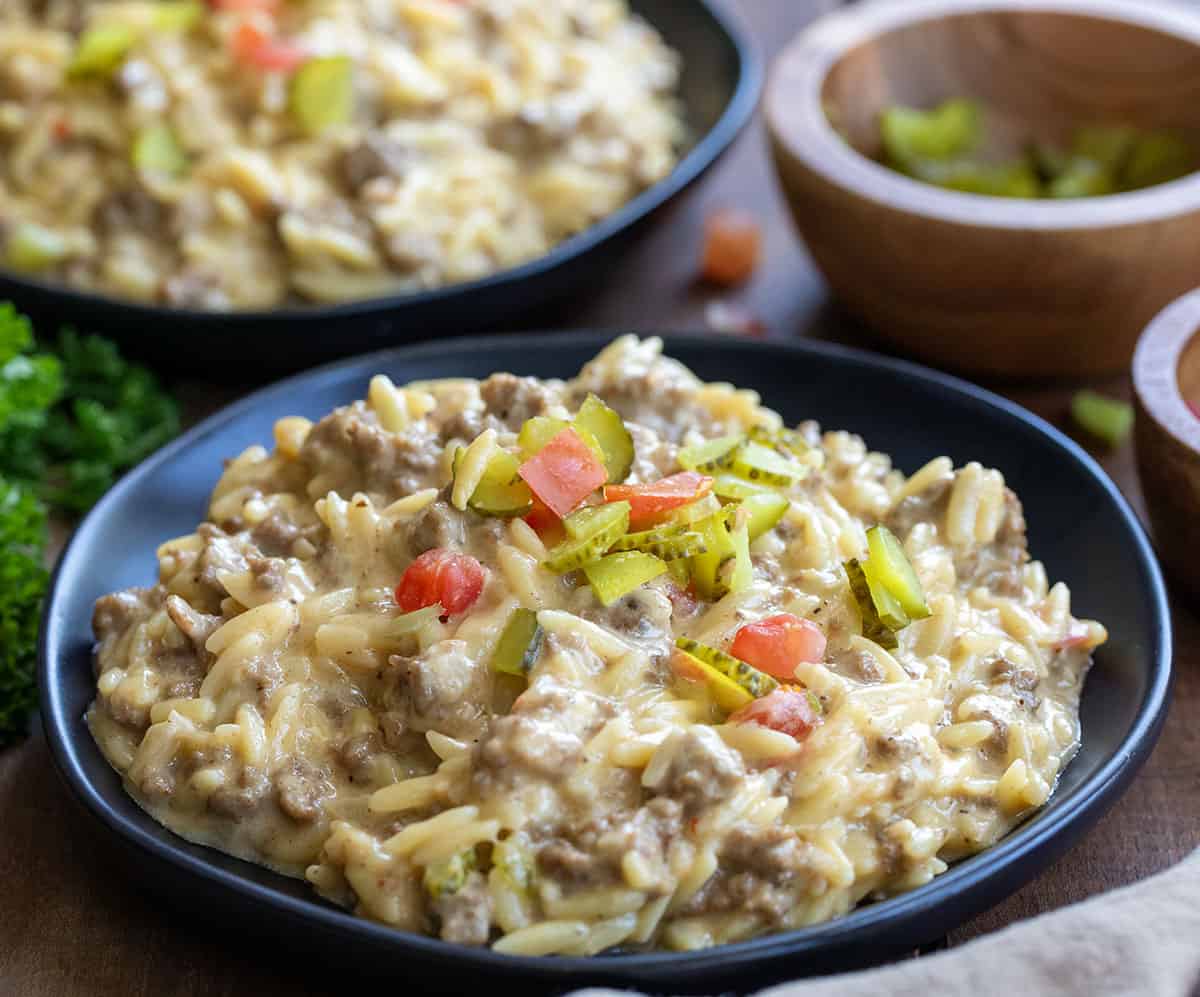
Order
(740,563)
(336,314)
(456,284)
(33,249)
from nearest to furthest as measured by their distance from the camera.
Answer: (740,563), (336,314), (456,284), (33,249)

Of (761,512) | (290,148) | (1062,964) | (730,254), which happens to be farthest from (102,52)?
(1062,964)

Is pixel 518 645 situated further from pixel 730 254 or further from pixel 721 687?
pixel 730 254

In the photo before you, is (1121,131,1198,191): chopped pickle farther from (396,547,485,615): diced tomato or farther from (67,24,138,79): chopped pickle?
(67,24,138,79): chopped pickle

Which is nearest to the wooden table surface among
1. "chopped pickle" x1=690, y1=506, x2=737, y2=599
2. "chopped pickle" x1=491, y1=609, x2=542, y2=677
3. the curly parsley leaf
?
the curly parsley leaf

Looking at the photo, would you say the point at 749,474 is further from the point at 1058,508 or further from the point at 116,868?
the point at 116,868

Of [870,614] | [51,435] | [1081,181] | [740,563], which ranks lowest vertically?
[51,435]

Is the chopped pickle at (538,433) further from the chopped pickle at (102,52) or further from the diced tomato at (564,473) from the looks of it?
the chopped pickle at (102,52)

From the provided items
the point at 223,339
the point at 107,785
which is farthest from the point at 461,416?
the point at 223,339

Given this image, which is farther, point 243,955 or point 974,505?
point 974,505
